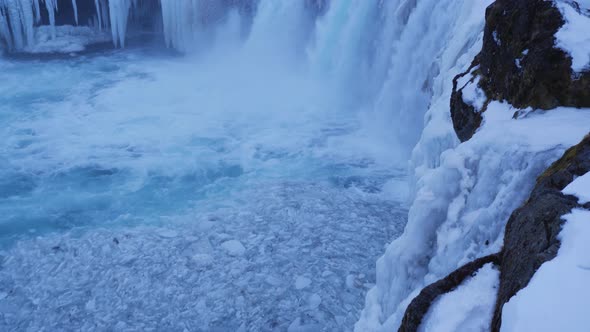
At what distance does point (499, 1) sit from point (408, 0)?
468 cm

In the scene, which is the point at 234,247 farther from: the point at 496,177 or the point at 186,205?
the point at 496,177

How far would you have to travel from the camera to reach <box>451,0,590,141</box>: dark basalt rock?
3.04 meters

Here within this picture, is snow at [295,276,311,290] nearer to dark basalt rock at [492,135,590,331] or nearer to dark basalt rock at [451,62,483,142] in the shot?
dark basalt rock at [451,62,483,142]

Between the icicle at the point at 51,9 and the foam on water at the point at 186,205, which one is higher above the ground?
the icicle at the point at 51,9

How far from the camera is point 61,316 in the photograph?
477 centimetres

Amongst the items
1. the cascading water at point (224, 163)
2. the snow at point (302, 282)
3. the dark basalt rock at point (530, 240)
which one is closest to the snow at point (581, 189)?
the dark basalt rock at point (530, 240)

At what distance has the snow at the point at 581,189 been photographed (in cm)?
194

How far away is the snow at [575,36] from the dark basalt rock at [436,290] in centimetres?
152

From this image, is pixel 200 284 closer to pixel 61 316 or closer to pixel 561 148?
pixel 61 316

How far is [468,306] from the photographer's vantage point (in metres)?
2.03

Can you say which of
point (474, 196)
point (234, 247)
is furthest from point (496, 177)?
point (234, 247)

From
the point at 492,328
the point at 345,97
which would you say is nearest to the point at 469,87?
the point at 492,328

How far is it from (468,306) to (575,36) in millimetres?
2068

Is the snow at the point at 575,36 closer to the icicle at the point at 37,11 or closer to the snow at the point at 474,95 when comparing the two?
the snow at the point at 474,95
